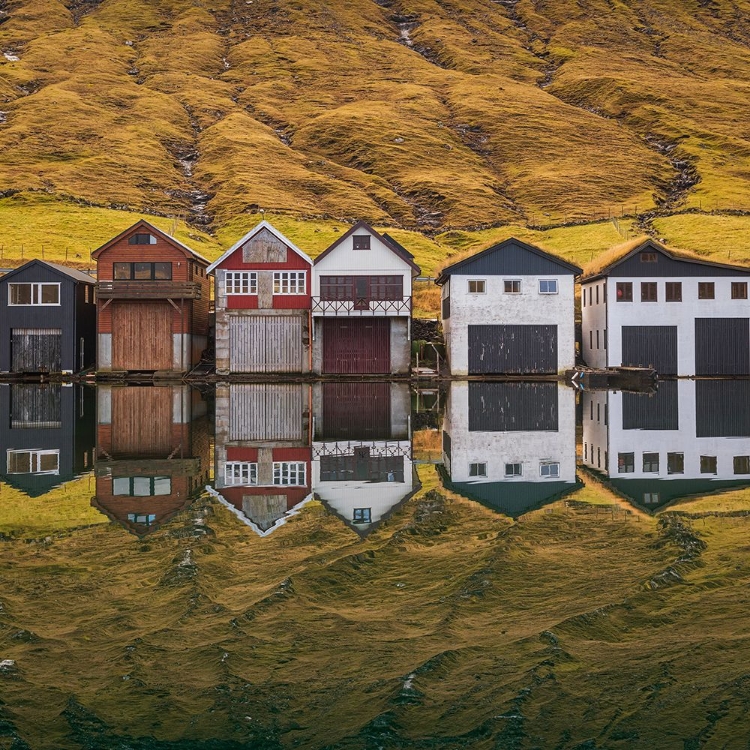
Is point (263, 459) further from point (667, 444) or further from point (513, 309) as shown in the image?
point (513, 309)

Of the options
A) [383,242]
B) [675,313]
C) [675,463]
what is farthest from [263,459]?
[675,313]

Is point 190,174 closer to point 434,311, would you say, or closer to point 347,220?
point 347,220

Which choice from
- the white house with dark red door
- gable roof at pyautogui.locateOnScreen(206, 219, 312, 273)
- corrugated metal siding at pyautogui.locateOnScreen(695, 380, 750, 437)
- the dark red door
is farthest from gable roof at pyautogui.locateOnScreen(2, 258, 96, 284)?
corrugated metal siding at pyautogui.locateOnScreen(695, 380, 750, 437)

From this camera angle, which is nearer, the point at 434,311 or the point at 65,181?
the point at 434,311

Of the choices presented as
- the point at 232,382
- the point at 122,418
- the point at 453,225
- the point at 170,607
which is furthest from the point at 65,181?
the point at 170,607

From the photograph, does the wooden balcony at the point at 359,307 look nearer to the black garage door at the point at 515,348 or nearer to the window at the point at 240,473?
the black garage door at the point at 515,348

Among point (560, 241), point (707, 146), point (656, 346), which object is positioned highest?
point (707, 146)

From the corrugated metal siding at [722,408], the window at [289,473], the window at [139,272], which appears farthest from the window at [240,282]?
the window at [289,473]
